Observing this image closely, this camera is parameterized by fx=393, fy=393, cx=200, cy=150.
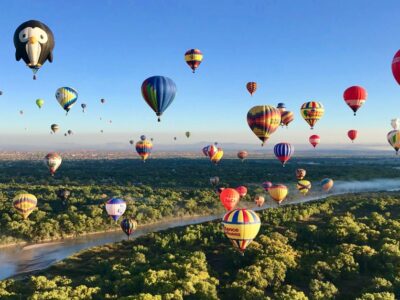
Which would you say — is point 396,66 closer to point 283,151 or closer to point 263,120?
point 263,120

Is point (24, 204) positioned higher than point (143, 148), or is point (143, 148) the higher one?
point (143, 148)

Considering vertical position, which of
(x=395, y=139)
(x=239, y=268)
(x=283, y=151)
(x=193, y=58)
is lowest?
(x=239, y=268)

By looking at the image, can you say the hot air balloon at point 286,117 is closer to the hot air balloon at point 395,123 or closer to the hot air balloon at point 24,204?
the hot air balloon at point 395,123

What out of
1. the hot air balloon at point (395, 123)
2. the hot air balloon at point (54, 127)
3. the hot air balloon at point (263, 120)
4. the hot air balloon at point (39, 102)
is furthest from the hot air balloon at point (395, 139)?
the hot air balloon at point (54, 127)

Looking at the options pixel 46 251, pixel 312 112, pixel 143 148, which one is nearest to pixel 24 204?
pixel 46 251

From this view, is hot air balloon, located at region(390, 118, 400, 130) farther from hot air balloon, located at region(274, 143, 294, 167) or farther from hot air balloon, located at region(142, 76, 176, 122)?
hot air balloon, located at region(142, 76, 176, 122)
